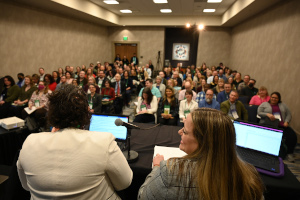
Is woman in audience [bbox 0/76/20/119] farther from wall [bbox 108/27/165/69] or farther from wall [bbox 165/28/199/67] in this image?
wall [bbox 165/28/199/67]

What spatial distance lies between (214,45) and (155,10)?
15.7ft

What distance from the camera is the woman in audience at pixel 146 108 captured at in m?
3.85

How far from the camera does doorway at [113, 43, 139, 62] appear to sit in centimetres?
1301

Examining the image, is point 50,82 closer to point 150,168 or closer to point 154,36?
point 150,168

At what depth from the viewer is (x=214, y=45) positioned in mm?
11938

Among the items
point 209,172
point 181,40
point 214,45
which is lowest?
point 209,172

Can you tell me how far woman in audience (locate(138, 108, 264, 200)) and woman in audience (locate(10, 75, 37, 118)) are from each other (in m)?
4.86

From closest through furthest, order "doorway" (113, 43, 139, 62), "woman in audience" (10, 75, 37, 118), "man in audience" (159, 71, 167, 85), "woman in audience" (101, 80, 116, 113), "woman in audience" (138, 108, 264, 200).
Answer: "woman in audience" (138, 108, 264, 200) < "woman in audience" (10, 75, 37, 118) < "woman in audience" (101, 80, 116, 113) < "man in audience" (159, 71, 167, 85) < "doorway" (113, 43, 139, 62)

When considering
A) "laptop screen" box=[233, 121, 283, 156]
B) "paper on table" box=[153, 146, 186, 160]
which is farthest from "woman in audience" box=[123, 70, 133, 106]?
"laptop screen" box=[233, 121, 283, 156]

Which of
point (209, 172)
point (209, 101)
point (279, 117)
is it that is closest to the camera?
point (209, 172)

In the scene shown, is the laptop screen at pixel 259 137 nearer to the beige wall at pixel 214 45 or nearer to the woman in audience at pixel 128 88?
the woman in audience at pixel 128 88

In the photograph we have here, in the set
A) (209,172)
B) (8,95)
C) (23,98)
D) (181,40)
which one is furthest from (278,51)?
(181,40)

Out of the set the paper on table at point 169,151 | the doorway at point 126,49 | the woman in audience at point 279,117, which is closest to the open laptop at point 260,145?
the paper on table at point 169,151

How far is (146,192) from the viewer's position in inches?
35.0
